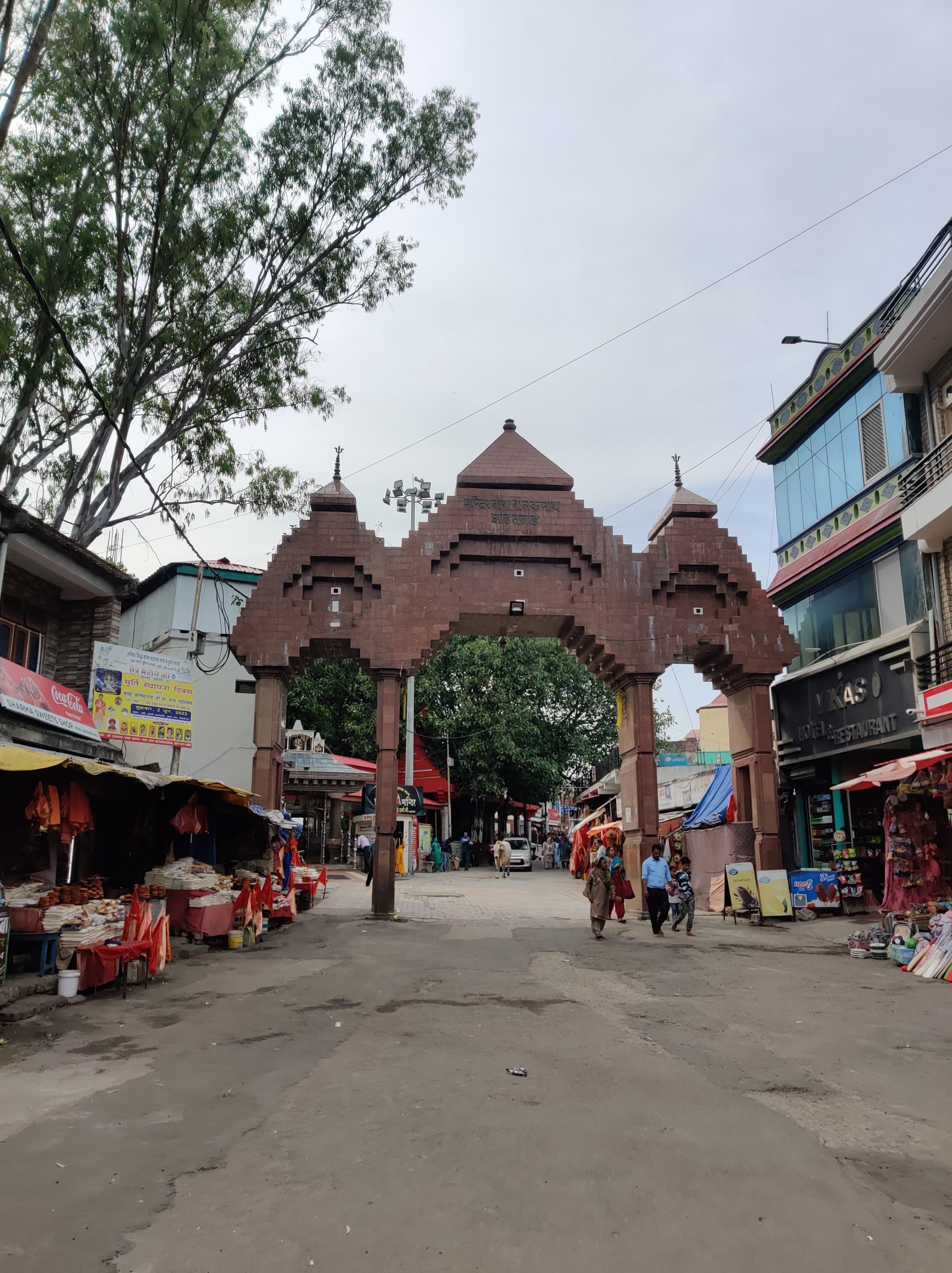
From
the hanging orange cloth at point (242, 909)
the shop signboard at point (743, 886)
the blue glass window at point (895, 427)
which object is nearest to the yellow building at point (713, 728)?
the shop signboard at point (743, 886)

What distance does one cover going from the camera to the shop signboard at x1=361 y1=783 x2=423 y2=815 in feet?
105

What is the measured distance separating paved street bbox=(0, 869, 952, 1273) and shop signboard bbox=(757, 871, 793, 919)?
6630 mm

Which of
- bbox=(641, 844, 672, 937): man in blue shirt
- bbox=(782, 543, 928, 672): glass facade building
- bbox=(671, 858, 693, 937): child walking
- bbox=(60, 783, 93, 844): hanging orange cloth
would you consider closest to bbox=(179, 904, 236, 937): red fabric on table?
bbox=(60, 783, 93, 844): hanging orange cloth

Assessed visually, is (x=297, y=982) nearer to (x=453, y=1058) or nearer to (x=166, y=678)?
(x=453, y=1058)

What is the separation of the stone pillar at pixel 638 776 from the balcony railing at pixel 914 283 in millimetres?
8781

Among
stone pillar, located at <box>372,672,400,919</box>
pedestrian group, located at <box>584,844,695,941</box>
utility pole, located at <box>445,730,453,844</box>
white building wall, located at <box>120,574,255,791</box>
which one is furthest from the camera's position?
utility pole, located at <box>445,730,453,844</box>

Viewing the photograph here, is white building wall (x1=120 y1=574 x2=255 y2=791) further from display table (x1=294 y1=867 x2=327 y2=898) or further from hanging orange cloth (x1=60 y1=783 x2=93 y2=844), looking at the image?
hanging orange cloth (x1=60 y1=783 x2=93 y2=844)

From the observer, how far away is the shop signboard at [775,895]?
17297 mm

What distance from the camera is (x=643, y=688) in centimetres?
1944

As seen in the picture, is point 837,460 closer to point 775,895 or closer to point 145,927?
point 775,895

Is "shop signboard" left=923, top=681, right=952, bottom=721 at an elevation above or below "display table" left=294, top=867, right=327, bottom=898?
above

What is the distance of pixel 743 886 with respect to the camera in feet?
57.7

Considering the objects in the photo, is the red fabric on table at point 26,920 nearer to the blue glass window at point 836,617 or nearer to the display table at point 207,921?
the display table at point 207,921

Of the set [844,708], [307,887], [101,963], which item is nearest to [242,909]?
[101,963]
